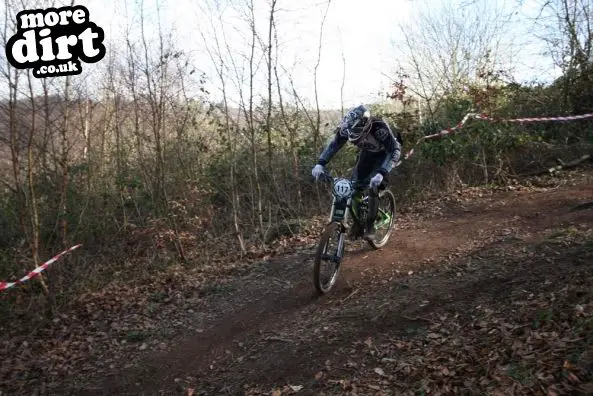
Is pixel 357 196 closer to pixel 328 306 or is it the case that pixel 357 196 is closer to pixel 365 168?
pixel 365 168

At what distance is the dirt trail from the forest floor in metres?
0.02

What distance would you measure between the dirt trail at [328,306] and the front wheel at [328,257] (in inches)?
6.0

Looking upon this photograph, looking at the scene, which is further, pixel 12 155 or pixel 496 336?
pixel 12 155

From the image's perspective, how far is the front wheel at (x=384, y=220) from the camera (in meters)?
6.38

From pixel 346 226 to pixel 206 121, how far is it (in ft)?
21.7

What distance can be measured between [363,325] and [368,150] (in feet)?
7.86

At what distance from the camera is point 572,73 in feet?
38.0

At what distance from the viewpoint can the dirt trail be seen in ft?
13.6

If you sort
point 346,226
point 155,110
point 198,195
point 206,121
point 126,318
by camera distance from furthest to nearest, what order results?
1. point 206,121
2. point 198,195
3. point 155,110
4. point 126,318
5. point 346,226

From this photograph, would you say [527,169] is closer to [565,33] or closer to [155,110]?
[565,33]

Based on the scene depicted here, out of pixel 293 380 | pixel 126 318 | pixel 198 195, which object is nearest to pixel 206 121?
pixel 198 195

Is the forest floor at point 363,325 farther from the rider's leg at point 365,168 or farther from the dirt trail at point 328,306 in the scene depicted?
the rider's leg at point 365,168

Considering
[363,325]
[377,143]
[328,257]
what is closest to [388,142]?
[377,143]

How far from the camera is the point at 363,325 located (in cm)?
443
